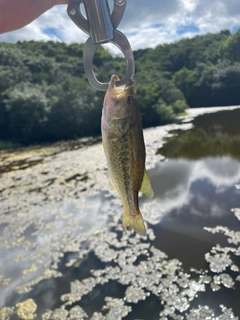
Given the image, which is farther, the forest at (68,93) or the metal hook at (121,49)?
the forest at (68,93)

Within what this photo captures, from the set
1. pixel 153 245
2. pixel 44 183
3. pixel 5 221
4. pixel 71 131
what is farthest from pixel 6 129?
pixel 153 245

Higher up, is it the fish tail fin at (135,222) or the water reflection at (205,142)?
the fish tail fin at (135,222)

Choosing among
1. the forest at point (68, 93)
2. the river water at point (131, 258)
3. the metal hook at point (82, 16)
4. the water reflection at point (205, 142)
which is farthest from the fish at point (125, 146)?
the forest at point (68, 93)

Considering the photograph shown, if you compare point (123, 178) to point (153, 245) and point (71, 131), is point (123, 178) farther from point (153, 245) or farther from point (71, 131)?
point (71, 131)

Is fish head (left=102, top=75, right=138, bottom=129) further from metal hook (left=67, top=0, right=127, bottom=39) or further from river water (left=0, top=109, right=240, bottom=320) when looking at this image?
river water (left=0, top=109, right=240, bottom=320)

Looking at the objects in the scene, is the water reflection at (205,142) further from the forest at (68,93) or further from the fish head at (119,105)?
the fish head at (119,105)

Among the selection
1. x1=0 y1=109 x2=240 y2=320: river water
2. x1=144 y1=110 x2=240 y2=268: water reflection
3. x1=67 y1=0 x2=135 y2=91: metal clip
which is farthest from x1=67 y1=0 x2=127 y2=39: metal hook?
x1=144 y1=110 x2=240 y2=268: water reflection

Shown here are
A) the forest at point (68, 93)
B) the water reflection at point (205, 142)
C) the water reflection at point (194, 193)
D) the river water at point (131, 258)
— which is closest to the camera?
the river water at point (131, 258)
